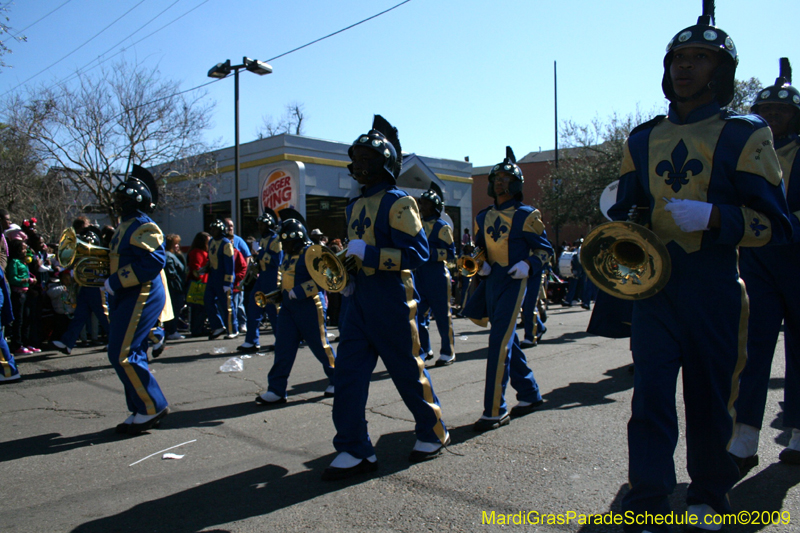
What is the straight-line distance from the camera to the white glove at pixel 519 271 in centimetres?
504

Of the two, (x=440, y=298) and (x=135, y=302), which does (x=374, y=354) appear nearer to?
(x=135, y=302)

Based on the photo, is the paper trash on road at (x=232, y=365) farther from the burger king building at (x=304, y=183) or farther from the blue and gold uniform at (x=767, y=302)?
the burger king building at (x=304, y=183)

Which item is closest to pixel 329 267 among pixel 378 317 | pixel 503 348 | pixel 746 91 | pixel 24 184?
pixel 378 317

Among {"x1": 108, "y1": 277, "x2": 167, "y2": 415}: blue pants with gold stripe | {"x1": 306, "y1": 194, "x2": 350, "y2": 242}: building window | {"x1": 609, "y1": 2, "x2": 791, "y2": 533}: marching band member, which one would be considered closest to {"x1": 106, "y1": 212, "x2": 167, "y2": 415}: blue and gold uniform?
{"x1": 108, "y1": 277, "x2": 167, "y2": 415}: blue pants with gold stripe

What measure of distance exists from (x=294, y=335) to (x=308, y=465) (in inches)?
86.8

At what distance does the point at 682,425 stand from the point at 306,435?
3.03 metres

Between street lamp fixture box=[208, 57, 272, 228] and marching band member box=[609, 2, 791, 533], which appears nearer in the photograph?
marching band member box=[609, 2, 791, 533]

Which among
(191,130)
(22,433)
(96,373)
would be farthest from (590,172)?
(22,433)

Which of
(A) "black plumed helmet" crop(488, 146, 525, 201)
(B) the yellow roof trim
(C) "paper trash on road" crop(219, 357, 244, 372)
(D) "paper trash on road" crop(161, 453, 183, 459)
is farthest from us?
(B) the yellow roof trim

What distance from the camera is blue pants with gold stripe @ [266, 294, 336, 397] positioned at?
6121 millimetres

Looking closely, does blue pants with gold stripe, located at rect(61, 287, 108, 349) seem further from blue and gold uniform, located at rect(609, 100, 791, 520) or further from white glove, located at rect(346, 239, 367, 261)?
blue and gold uniform, located at rect(609, 100, 791, 520)

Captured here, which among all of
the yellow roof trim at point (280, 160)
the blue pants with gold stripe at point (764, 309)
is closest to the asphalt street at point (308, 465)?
the blue pants with gold stripe at point (764, 309)

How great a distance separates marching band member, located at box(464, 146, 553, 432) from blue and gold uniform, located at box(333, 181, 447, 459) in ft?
2.86

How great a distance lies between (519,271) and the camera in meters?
5.04
